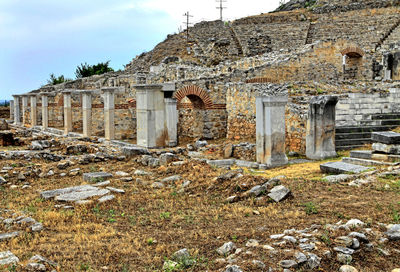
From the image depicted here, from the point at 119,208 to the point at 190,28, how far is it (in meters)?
35.2

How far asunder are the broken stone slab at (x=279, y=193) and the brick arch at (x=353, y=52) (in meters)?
16.2

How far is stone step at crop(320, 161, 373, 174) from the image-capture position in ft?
27.4

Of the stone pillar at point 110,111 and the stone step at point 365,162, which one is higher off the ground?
the stone pillar at point 110,111

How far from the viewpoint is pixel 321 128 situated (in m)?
10.9

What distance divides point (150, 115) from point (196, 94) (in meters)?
3.27

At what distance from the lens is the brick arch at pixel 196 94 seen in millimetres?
16125

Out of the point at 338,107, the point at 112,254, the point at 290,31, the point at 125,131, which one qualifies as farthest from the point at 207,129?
the point at 290,31

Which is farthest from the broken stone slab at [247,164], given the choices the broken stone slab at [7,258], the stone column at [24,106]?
the stone column at [24,106]

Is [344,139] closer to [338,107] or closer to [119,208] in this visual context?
[338,107]

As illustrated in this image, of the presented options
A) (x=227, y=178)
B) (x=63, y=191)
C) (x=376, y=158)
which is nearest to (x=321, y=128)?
(x=376, y=158)

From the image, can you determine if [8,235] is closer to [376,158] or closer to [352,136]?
[376,158]

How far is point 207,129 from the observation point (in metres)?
16.4

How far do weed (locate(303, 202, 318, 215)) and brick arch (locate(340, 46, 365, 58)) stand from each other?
16.6 m

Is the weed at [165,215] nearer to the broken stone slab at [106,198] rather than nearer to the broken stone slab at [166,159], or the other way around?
the broken stone slab at [106,198]
